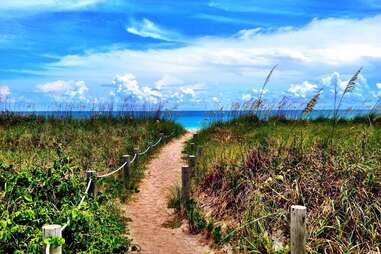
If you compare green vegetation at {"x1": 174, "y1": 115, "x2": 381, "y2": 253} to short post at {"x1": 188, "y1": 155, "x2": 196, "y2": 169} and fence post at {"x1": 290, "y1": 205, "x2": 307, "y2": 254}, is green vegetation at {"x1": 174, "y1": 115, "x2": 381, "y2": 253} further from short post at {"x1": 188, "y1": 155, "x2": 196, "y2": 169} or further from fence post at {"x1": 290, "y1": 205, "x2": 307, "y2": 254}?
short post at {"x1": 188, "y1": 155, "x2": 196, "y2": 169}

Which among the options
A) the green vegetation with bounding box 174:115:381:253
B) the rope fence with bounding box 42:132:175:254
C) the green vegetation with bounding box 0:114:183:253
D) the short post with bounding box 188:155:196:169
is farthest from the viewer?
the short post with bounding box 188:155:196:169

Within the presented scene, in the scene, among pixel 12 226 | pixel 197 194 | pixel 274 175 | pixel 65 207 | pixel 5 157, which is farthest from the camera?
pixel 5 157

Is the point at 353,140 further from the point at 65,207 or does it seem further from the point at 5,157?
the point at 5,157

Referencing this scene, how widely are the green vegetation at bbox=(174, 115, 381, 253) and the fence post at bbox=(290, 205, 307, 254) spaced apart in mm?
688

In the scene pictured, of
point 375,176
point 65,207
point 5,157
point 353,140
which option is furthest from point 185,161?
point 65,207

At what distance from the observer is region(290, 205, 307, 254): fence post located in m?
5.18

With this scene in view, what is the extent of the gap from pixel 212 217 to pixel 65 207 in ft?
9.63

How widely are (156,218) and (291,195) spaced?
2783mm

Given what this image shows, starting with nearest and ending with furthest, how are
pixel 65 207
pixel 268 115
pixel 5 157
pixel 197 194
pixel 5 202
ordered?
pixel 65 207, pixel 5 202, pixel 197 194, pixel 5 157, pixel 268 115

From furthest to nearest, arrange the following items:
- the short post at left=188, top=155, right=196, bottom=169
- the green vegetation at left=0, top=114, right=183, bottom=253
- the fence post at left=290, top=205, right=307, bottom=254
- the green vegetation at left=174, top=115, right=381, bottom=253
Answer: the short post at left=188, top=155, right=196, bottom=169, the green vegetation at left=174, top=115, right=381, bottom=253, the fence post at left=290, top=205, right=307, bottom=254, the green vegetation at left=0, top=114, right=183, bottom=253

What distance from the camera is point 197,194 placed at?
360 inches

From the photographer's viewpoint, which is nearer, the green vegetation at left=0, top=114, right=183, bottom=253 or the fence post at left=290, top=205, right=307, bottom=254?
the green vegetation at left=0, top=114, right=183, bottom=253

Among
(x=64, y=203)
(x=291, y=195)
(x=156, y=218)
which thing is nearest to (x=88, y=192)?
(x=64, y=203)

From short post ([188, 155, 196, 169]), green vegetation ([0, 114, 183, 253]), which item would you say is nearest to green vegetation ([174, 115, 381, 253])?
short post ([188, 155, 196, 169])
